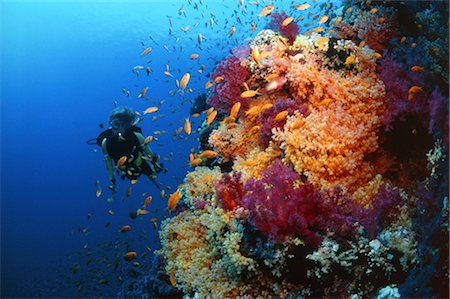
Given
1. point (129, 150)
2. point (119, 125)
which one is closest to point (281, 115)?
point (119, 125)

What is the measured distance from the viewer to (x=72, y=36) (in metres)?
54.1

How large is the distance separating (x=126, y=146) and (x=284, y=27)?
12.3 feet

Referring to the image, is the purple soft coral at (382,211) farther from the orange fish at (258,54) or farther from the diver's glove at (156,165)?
the diver's glove at (156,165)

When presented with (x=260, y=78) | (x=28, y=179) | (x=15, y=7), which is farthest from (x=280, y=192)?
(x=28, y=179)

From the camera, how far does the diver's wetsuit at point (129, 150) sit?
22.8 ft

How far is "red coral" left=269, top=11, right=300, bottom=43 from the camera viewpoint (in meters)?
5.89

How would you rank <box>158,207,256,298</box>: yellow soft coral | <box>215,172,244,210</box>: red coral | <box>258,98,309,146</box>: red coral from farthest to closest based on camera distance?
<box>258,98,309,146</box>: red coral → <box>215,172,244,210</box>: red coral → <box>158,207,256,298</box>: yellow soft coral

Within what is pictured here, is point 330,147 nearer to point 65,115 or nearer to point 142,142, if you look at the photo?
point 142,142

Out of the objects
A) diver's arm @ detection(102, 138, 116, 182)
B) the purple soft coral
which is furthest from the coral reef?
diver's arm @ detection(102, 138, 116, 182)

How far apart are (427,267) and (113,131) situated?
18.9ft

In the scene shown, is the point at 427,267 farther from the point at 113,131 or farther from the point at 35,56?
A: the point at 35,56

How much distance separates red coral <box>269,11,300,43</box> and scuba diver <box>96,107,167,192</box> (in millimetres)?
3163

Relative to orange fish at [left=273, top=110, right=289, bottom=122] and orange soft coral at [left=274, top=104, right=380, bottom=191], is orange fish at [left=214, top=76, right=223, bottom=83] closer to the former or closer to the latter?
orange fish at [left=273, top=110, right=289, bottom=122]

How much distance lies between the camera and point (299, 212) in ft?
10.8
